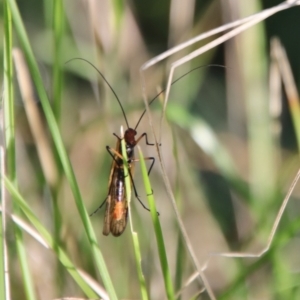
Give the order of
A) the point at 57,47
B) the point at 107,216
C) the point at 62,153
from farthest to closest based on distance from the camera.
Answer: the point at 107,216 → the point at 57,47 → the point at 62,153

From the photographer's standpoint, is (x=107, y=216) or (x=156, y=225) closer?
(x=156, y=225)

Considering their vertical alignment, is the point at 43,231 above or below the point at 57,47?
below

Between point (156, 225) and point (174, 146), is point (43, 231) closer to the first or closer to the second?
point (156, 225)

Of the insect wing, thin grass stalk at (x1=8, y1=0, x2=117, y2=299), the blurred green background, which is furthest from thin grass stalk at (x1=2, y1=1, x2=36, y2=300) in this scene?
the insect wing

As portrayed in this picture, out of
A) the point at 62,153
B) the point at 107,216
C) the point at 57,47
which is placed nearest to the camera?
the point at 62,153

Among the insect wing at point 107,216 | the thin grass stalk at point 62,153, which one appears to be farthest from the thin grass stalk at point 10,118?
the insect wing at point 107,216

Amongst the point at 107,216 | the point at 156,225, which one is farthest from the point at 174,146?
the point at 107,216

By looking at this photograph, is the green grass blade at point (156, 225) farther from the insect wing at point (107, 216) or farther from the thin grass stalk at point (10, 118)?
the insect wing at point (107, 216)

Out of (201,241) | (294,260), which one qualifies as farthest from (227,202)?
(294,260)

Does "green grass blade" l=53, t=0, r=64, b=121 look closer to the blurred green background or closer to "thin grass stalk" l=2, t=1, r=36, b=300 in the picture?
the blurred green background
